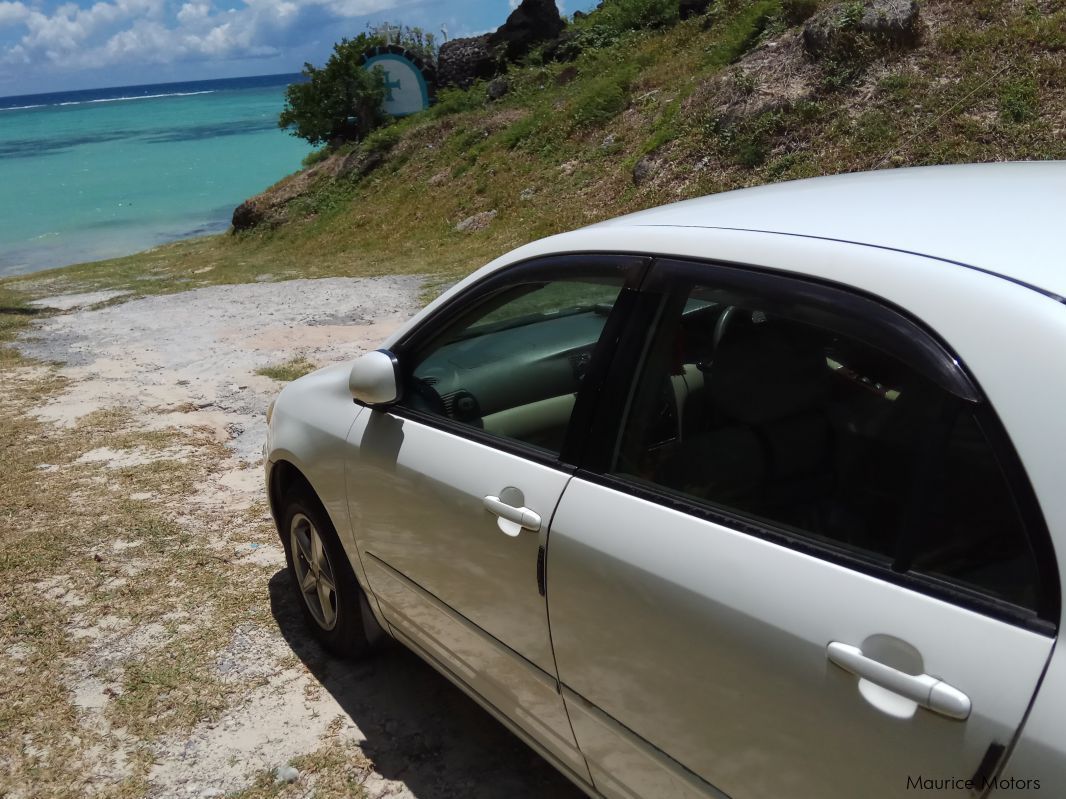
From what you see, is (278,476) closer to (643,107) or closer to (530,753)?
(530,753)

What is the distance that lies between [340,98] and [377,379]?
22.9m

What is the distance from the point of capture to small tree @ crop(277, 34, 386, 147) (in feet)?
77.4

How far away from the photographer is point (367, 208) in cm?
1978

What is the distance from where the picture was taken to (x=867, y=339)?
1732 millimetres

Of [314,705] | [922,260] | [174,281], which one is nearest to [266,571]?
[314,705]

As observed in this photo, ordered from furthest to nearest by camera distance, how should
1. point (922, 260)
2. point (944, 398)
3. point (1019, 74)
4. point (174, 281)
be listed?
point (174, 281) → point (1019, 74) → point (922, 260) → point (944, 398)

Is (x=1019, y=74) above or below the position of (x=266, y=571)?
above

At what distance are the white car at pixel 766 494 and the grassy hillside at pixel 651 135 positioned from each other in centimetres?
880

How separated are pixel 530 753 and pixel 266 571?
1.87 m

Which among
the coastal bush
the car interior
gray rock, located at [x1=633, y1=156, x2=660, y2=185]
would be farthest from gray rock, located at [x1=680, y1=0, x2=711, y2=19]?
the car interior

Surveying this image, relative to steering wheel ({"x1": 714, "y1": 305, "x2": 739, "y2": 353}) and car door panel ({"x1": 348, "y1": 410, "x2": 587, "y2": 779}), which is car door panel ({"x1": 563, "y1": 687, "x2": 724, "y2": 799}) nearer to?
car door panel ({"x1": 348, "y1": 410, "x2": 587, "y2": 779})

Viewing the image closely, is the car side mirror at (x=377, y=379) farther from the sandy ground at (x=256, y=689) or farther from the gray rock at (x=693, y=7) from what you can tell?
the gray rock at (x=693, y=7)

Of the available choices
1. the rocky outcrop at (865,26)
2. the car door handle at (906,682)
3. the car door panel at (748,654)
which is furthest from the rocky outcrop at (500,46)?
the car door handle at (906,682)

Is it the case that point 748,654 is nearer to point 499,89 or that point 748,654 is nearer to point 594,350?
point 594,350
